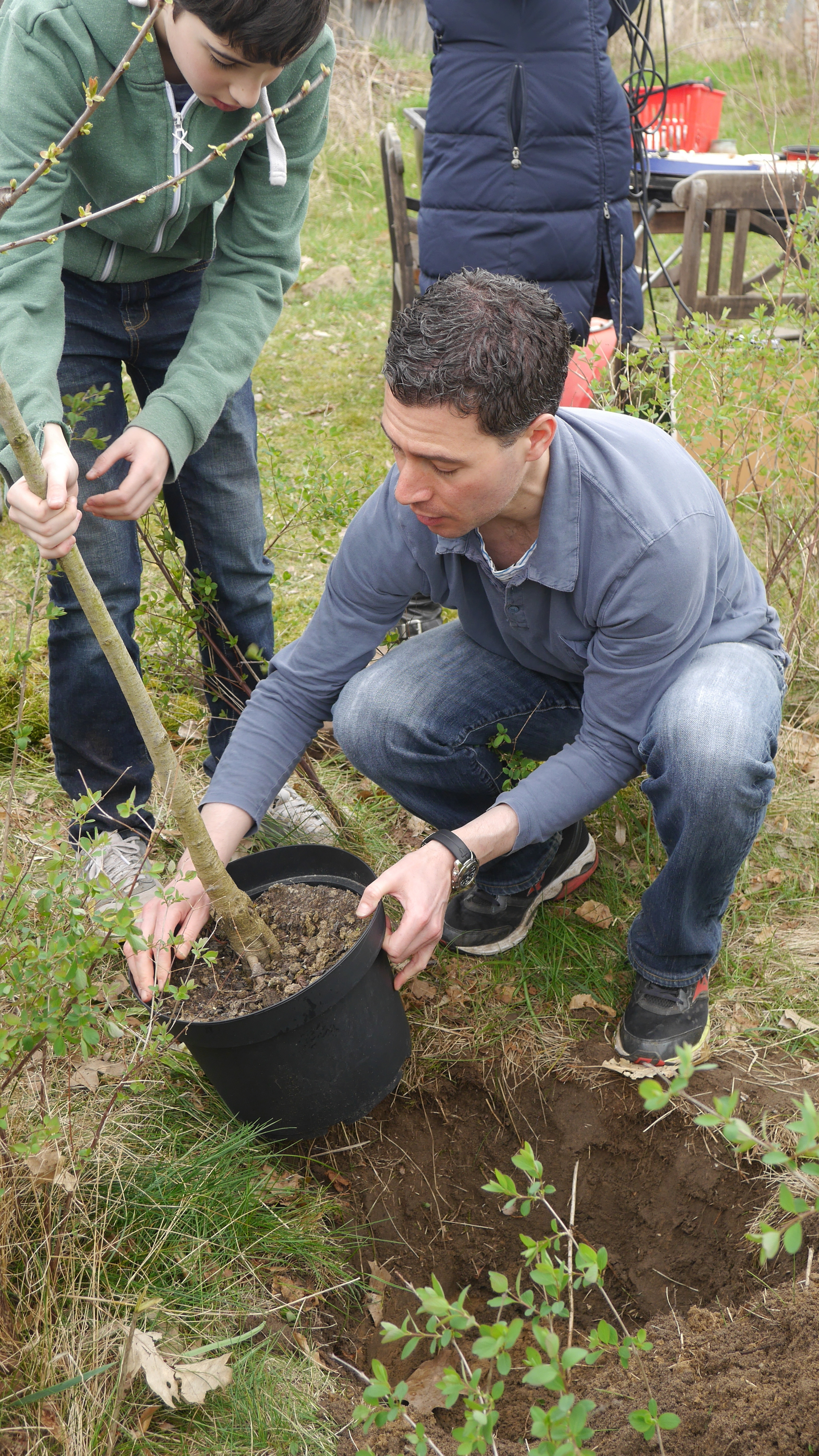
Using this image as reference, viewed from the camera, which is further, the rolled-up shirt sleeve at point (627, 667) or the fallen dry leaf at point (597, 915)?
the fallen dry leaf at point (597, 915)

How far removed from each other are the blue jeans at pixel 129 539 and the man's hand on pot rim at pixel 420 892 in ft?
1.98

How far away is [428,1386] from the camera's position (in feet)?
6.57

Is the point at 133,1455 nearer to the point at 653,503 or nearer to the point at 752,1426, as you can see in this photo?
the point at 752,1426

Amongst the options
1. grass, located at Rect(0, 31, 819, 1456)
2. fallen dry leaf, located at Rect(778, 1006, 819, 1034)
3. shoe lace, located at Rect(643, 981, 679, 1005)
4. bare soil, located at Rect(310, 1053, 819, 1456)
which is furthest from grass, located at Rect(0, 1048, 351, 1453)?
fallen dry leaf, located at Rect(778, 1006, 819, 1034)

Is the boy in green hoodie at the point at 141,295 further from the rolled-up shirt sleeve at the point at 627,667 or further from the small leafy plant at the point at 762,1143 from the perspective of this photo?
the small leafy plant at the point at 762,1143

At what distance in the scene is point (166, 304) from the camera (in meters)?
2.38

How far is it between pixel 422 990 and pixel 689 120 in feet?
19.7

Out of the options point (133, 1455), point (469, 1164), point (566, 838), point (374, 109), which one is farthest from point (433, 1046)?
Result: point (374, 109)

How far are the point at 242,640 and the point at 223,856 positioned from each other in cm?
90

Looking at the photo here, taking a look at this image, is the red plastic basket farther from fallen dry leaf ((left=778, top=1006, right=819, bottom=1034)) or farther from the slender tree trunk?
the slender tree trunk

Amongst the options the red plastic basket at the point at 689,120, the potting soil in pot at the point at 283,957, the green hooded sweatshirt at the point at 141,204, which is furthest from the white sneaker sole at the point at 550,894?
the red plastic basket at the point at 689,120

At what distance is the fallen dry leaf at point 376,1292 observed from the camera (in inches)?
79.8

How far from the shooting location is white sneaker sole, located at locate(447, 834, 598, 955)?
254 centimetres

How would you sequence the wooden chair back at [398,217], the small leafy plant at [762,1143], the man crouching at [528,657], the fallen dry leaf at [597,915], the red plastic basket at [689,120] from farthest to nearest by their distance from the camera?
the red plastic basket at [689,120]
the wooden chair back at [398,217]
the fallen dry leaf at [597,915]
the man crouching at [528,657]
the small leafy plant at [762,1143]
